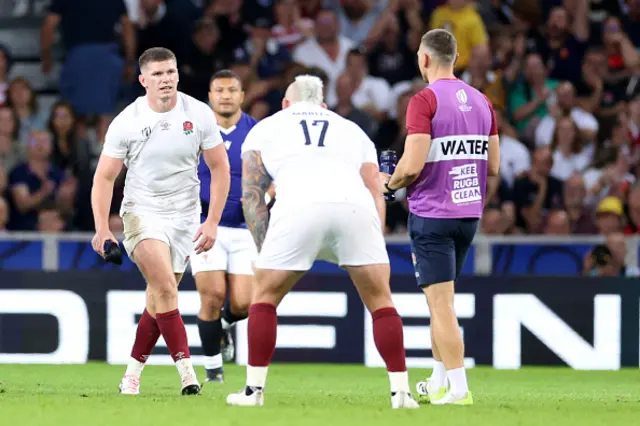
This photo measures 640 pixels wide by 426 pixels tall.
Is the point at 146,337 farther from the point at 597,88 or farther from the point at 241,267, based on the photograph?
the point at 597,88

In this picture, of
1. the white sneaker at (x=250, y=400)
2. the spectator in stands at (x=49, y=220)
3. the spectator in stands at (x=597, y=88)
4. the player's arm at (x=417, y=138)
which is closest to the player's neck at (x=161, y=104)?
the player's arm at (x=417, y=138)

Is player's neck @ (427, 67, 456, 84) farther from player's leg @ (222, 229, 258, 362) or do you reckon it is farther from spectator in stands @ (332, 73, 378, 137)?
spectator in stands @ (332, 73, 378, 137)

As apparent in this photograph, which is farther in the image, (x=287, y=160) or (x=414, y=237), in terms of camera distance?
(x=414, y=237)

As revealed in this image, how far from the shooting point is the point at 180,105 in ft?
31.7

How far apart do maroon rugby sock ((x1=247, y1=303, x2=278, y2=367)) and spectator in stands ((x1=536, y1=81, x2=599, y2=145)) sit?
9224 millimetres

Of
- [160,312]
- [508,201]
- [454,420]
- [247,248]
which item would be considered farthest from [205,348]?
[508,201]

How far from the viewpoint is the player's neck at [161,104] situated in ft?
31.1

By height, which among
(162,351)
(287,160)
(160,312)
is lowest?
(162,351)

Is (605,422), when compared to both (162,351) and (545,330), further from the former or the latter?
(162,351)

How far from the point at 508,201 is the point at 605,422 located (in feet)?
25.3

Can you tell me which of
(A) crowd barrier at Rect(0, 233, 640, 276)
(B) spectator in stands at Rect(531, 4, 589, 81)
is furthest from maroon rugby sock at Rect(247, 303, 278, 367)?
(B) spectator in stands at Rect(531, 4, 589, 81)

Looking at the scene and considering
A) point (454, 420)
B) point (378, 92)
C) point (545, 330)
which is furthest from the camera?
point (378, 92)

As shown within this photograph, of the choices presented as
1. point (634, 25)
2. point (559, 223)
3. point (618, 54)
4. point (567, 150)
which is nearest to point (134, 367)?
point (559, 223)

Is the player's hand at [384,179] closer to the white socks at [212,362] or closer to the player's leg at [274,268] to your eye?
the player's leg at [274,268]
